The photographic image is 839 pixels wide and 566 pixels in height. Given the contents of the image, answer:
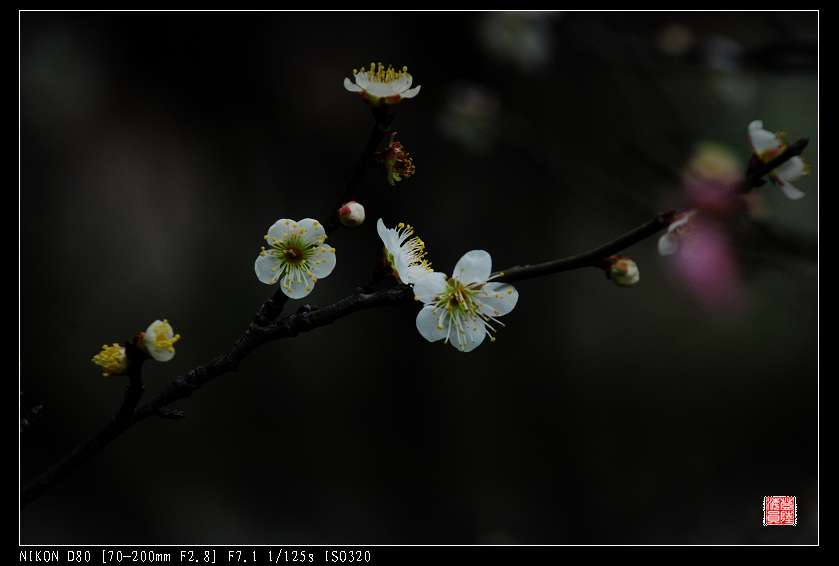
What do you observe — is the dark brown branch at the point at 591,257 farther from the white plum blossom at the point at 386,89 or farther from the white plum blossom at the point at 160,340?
the white plum blossom at the point at 160,340

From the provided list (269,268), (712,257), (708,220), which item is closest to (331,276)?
(712,257)

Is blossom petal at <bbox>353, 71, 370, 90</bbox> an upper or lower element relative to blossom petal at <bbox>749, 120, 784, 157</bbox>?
upper

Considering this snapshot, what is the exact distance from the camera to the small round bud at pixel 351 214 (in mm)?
751

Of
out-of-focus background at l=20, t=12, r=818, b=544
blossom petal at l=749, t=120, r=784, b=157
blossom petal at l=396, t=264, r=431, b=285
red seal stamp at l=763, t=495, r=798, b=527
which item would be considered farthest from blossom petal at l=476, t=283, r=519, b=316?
out-of-focus background at l=20, t=12, r=818, b=544

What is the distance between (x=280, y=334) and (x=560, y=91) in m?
2.63

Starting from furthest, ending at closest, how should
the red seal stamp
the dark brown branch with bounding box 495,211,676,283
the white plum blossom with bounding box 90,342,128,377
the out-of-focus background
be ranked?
1. the out-of-focus background
2. the red seal stamp
3. the white plum blossom with bounding box 90,342,128,377
4. the dark brown branch with bounding box 495,211,676,283

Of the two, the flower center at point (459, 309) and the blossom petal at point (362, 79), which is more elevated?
the blossom petal at point (362, 79)

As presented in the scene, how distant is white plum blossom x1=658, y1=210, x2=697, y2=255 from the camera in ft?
2.51

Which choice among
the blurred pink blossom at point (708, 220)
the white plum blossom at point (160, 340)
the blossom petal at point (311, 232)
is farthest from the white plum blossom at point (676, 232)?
the white plum blossom at point (160, 340)

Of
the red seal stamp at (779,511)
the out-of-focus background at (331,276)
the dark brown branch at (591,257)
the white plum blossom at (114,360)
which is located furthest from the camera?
the out-of-focus background at (331,276)

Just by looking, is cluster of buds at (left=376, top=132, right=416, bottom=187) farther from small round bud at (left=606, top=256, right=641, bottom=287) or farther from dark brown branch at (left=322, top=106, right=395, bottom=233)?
small round bud at (left=606, top=256, right=641, bottom=287)

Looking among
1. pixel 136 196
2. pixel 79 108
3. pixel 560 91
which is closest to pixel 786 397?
pixel 560 91

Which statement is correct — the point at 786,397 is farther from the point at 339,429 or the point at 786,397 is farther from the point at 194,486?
the point at 194,486

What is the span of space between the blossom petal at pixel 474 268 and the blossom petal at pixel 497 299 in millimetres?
22
